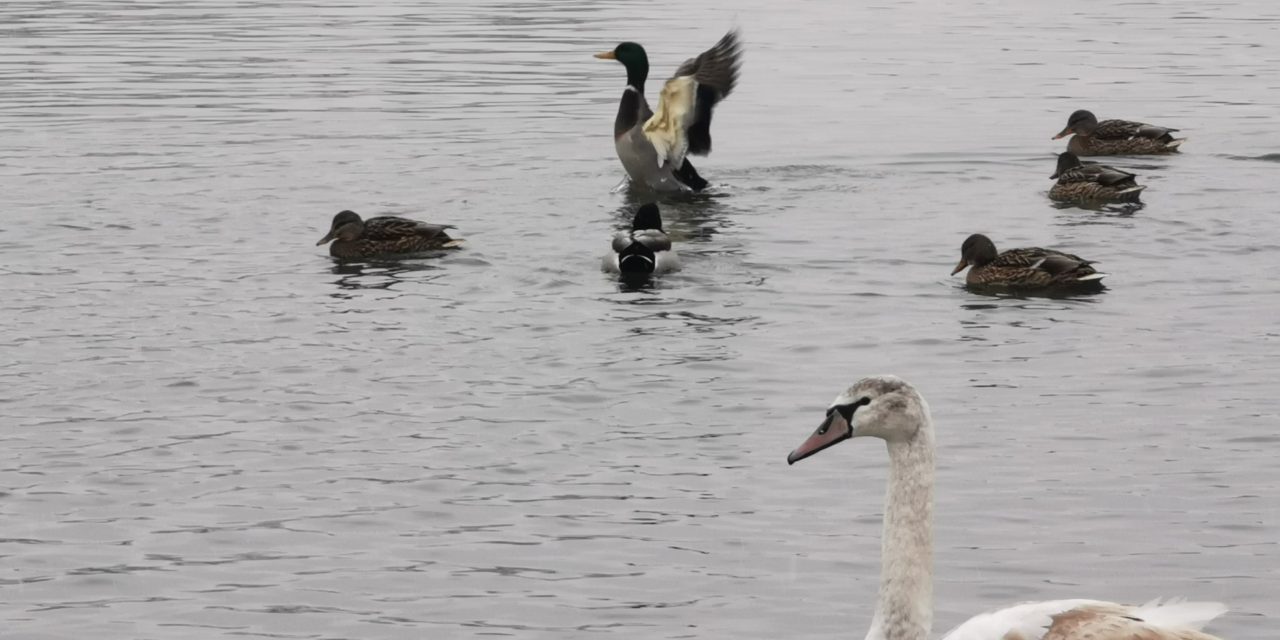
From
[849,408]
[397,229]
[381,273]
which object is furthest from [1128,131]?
[849,408]

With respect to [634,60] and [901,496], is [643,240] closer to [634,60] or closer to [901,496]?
[634,60]

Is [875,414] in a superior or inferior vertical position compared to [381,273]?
superior

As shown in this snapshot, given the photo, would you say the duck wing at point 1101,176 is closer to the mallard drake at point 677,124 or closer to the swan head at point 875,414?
the mallard drake at point 677,124

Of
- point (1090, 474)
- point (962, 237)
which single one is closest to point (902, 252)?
point (962, 237)

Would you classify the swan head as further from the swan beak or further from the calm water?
the calm water

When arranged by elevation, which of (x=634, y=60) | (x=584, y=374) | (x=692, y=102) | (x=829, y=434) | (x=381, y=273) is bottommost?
(x=381, y=273)

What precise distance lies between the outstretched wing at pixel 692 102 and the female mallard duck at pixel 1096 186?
14.6ft

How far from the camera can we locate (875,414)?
300 inches

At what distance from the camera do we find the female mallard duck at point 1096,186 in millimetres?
20594

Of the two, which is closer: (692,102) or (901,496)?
(901,496)

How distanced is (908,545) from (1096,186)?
13.8 m

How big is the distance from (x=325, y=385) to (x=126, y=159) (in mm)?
11502

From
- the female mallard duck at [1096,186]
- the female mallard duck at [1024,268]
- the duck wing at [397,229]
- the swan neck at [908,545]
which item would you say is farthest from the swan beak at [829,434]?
the female mallard duck at [1096,186]

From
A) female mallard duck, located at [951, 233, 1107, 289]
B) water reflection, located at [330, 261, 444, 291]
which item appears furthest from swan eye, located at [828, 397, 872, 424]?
water reflection, located at [330, 261, 444, 291]
